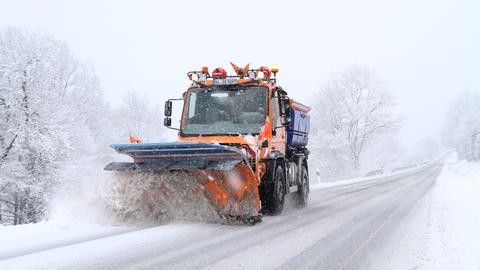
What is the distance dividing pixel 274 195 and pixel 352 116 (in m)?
28.5

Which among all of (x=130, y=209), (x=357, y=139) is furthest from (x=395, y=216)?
(x=357, y=139)

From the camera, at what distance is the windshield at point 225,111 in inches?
333

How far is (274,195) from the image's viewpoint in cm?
846

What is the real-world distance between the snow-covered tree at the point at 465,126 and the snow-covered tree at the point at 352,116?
113ft

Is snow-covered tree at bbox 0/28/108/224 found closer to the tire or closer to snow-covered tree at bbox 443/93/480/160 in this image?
the tire

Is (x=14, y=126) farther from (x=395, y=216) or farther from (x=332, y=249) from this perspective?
(x=332, y=249)

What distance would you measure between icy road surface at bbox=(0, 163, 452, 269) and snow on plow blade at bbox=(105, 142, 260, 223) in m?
0.32

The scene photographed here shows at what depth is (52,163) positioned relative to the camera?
21.0 m

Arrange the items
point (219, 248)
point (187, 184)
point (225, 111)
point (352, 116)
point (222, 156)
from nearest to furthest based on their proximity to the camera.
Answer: point (219, 248) → point (222, 156) → point (187, 184) → point (225, 111) → point (352, 116)

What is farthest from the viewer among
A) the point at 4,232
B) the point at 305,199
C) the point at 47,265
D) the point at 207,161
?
the point at 305,199

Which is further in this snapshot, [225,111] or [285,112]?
[285,112]

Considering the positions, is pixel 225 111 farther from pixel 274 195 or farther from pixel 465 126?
pixel 465 126

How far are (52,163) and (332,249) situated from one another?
18016mm

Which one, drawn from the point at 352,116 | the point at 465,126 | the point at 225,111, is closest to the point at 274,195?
the point at 225,111
